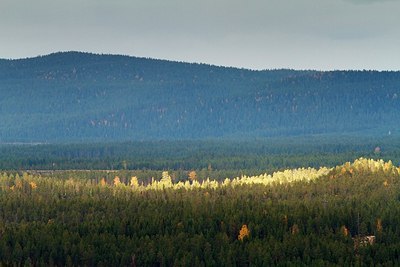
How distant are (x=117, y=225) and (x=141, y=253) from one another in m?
24.5

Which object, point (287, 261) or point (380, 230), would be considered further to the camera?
point (380, 230)

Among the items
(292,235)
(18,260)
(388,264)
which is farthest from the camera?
(292,235)

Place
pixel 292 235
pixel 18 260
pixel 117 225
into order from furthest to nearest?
pixel 117 225
pixel 292 235
pixel 18 260

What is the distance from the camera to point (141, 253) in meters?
175

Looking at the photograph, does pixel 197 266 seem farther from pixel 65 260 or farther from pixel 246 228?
pixel 246 228

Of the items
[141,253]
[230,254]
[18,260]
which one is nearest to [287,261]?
[230,254]

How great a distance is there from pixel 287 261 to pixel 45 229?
4724 cm

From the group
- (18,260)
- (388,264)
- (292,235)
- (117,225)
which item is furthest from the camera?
(117,225)

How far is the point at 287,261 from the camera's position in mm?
164375

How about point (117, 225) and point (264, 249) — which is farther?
point (117, 225)

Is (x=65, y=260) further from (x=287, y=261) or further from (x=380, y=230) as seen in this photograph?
(x=380, y=230)

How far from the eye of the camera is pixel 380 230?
7564 inches

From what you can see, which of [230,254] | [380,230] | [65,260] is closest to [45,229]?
[65,260]

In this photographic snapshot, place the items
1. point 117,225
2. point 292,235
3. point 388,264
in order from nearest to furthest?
point 388,264, point 292,235, point 117,225
